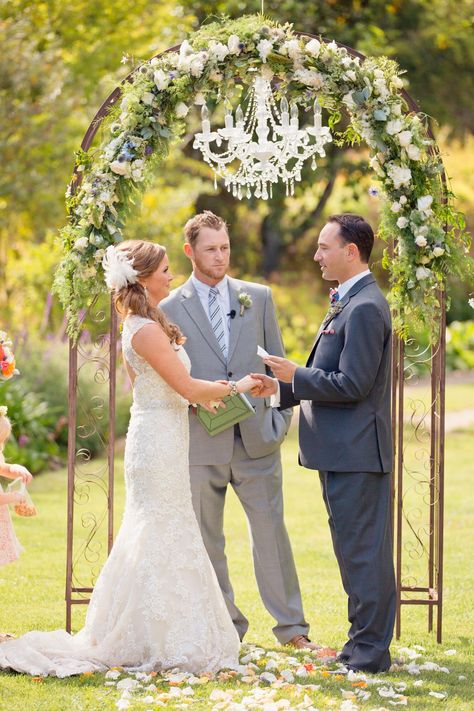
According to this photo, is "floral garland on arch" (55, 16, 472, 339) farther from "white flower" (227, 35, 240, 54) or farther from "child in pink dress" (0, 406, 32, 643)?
"child in pink dress" (0, 406, 32, 643)

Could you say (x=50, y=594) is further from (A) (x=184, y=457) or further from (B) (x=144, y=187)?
(B) (x=144, y=187)

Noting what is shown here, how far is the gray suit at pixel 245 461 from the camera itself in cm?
600

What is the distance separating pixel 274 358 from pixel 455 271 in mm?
1079

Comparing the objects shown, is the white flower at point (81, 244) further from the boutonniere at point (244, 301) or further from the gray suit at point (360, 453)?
the gray suit at point (360, 453)

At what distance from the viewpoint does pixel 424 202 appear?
5715 mm

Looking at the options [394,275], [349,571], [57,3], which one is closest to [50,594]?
[349,571]

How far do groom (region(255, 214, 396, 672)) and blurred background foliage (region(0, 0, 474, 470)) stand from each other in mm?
6184

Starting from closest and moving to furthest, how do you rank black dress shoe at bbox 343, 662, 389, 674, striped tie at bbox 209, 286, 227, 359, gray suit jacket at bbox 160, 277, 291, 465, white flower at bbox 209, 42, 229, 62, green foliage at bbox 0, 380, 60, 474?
black dress shoe at bbox 343, 662, 389, 674, white flower at bbox 209, 42, 229, 62, gray suit jacket at bbox 160, 277, 291, 465, striped tie at bbox 209, 286, 227, 359, green foliage at bbox 0, 380, 60, 474

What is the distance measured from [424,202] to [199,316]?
1.36 metres

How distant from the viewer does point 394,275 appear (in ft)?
19.1

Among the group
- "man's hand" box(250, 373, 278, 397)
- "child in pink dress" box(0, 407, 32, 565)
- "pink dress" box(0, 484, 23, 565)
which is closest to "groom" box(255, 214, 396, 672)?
"man's hand" box(250, 373, 278, 397)

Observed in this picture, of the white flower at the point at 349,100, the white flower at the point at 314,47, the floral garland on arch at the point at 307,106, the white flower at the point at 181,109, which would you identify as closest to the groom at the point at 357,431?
the floral garland on arch at the point at 307,106

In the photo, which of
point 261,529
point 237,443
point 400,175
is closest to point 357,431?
point 237,443

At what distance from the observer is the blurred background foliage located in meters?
13.4
